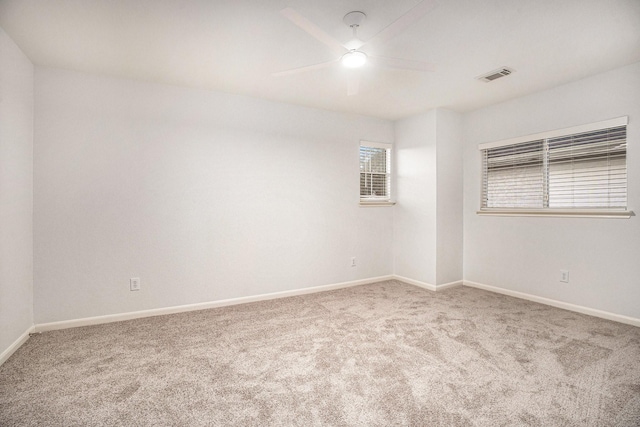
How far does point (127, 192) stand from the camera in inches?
127

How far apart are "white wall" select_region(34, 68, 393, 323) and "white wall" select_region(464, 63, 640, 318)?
175cm

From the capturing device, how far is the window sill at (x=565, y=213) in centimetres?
309

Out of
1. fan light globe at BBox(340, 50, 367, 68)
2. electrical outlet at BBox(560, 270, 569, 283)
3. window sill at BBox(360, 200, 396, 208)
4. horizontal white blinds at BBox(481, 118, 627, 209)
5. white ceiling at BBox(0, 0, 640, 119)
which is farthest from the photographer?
window sill at BBox(360, 200, 396, 208)

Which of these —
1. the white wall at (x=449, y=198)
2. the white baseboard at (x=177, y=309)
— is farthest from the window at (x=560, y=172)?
the white baseboard at (x=177, y=309)

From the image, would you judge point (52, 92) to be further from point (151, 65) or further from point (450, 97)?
point (450, 97)

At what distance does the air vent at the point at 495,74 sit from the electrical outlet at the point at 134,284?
4213 mm

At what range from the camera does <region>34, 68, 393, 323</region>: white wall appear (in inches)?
117

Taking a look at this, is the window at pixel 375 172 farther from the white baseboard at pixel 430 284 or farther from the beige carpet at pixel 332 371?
the beige carpet at pixel 332 371

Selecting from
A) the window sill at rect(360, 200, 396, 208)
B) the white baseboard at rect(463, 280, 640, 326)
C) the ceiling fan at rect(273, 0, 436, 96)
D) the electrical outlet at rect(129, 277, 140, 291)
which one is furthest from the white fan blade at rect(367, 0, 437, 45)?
the white baseboard at rect(463, 280, 640, 326)

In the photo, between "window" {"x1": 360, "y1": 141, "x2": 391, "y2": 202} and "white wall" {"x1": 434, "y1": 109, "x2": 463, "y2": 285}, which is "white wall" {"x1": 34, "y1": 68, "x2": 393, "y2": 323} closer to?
"window" {"x1": 360, "y1": 141, "x2": 391, "y2": 202}

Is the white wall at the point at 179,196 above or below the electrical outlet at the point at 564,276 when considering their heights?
above

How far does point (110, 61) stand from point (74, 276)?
2.08m

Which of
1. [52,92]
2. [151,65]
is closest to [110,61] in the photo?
[151,65]

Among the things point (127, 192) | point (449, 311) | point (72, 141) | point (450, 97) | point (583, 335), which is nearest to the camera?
point (583, 335)
